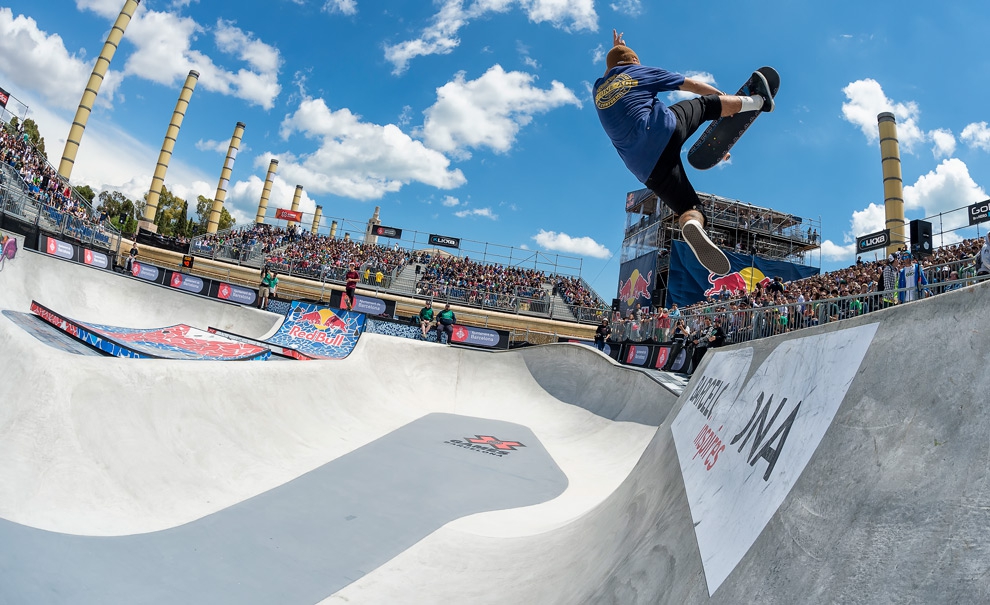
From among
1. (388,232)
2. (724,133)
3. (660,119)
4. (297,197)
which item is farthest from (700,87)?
(297,197)

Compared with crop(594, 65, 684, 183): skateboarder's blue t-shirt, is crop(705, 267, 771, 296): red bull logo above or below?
above

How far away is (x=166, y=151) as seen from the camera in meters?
42.2

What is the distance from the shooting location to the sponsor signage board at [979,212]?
2052cm

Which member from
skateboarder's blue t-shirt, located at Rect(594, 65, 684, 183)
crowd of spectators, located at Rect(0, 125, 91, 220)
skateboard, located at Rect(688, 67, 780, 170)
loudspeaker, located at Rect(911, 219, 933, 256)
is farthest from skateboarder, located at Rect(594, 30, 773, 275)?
crowd of spectators, located at Rect(0, 125, 91, 220)

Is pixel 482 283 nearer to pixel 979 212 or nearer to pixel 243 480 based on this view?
pixel 979 212

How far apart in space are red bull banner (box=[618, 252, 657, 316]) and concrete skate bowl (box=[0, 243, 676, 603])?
2004 cm

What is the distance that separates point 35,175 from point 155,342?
22.7 meters

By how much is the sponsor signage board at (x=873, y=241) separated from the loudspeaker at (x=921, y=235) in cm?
953

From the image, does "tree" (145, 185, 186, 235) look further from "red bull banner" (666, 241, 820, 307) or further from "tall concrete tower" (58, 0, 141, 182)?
"red bull banner" (666, 241, 820, 307)

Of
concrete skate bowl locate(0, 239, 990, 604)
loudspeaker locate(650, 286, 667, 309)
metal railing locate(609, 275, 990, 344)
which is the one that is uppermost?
Answer: loudspeaker locate(650, 286, 667, 309)

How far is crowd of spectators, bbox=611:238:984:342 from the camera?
23.7 ft

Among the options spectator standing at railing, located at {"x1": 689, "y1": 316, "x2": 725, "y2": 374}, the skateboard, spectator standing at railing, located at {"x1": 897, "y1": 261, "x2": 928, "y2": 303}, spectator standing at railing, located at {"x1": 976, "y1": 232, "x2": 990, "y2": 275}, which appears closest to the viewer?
the skateboard

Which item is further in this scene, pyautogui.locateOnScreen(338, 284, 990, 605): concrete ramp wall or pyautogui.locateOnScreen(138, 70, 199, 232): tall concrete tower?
pyautogui.locateOnScreen(138, 70, 199, 232): tall concrete tower

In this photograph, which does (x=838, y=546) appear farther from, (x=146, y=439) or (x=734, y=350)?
(x=146, y=439)
